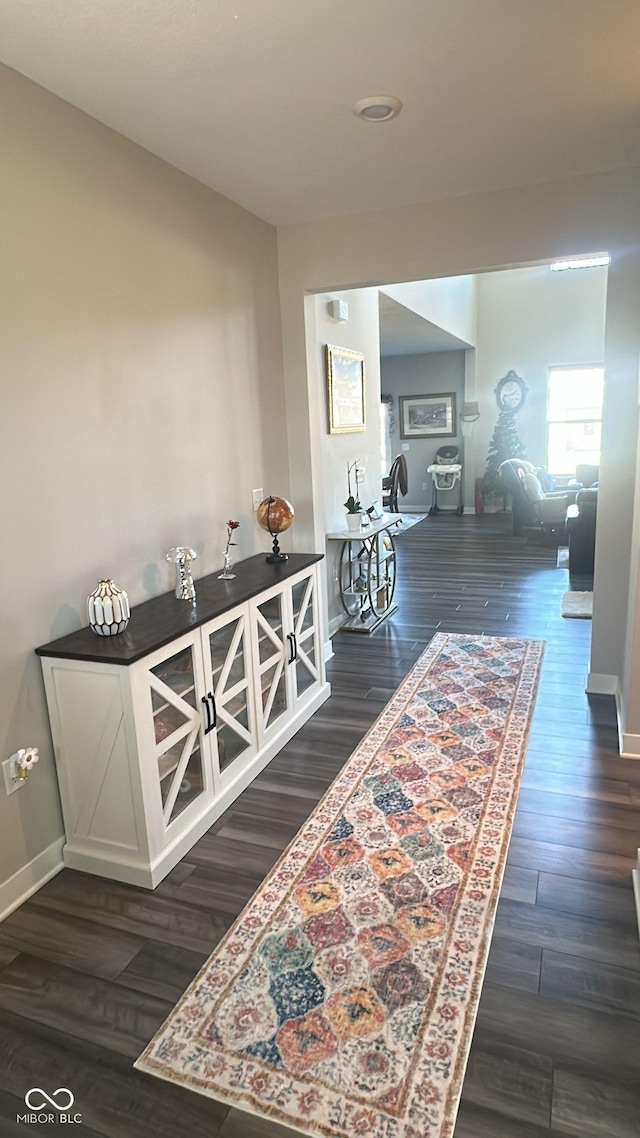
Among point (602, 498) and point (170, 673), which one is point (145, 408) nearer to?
point (170, 673)

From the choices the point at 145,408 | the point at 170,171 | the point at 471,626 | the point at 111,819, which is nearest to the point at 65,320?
the point at 145,408

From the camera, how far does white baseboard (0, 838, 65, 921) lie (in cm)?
216

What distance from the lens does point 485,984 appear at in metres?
1.80

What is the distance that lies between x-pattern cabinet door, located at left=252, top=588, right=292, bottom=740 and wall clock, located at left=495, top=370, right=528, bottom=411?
27.2ft

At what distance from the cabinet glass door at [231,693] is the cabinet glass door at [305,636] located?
0.52m

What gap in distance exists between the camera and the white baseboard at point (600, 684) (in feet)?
11.9

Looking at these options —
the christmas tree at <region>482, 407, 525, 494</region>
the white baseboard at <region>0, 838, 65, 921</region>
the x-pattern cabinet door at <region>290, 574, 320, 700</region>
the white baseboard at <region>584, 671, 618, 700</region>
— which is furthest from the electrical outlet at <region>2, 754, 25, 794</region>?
the christmas tree at <region>482, 407, 525, 494</region>

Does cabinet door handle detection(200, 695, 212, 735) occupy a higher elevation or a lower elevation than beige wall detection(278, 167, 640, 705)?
lower

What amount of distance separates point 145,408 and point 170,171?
1.04 m

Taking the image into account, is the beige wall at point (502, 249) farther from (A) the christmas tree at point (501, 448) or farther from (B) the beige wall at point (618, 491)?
(A) the christmas tree at point (501, 448)

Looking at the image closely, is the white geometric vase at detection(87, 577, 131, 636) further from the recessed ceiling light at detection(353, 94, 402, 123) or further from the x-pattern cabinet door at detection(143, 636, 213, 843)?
the recessed ceiling light at detection(353, 94, 402, 123)

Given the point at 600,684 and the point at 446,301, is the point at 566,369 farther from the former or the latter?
the point at 600,684
